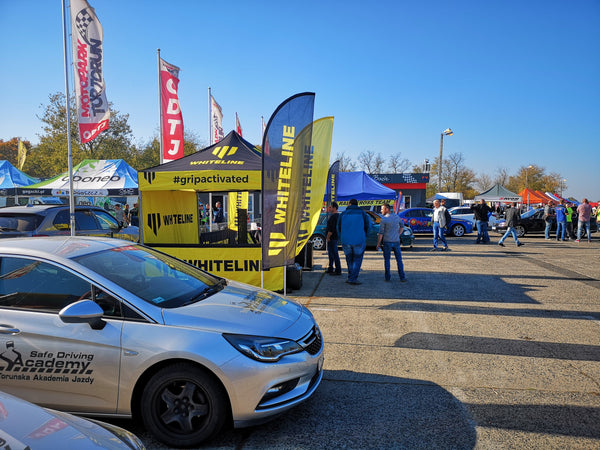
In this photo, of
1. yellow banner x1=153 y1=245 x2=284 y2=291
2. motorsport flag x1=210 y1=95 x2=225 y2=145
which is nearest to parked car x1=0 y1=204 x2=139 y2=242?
yellow banner x1=153 y1=245 x2=284 y2=291

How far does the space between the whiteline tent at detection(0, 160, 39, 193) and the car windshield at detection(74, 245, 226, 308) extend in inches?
921

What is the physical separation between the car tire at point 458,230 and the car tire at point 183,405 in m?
20.4

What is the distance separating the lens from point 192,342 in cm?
275

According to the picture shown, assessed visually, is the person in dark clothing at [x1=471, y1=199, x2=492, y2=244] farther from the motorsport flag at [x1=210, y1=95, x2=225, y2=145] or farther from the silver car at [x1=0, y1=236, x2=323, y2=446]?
the silver car at [x1=0, y1=236, x2=323, y2=446]

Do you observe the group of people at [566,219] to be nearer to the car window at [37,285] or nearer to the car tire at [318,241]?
the car tire at [318,241]

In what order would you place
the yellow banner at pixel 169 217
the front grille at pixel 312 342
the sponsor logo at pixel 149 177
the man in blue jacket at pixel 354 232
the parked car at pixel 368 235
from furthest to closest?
the parked car at pixel 368 235 < the yellow banner at pixel 169 217 < the man in blue jacket at pixel 354 232 < the sponsor logo at pixel 149 177 < the front grille at pixel 312 342

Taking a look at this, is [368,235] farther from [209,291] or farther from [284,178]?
[209,291]

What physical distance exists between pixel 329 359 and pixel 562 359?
267 centimetres

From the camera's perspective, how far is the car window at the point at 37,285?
3.04 m

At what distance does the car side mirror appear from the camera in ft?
8.80

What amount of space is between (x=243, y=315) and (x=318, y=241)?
11.8m

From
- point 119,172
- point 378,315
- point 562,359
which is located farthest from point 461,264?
point 119,172

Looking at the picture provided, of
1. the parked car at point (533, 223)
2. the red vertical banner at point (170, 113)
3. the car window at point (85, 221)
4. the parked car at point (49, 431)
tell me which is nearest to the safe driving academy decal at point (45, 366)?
the parked car at point (49, 431)

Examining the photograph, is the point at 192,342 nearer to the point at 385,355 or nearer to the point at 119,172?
the point at 385,355
